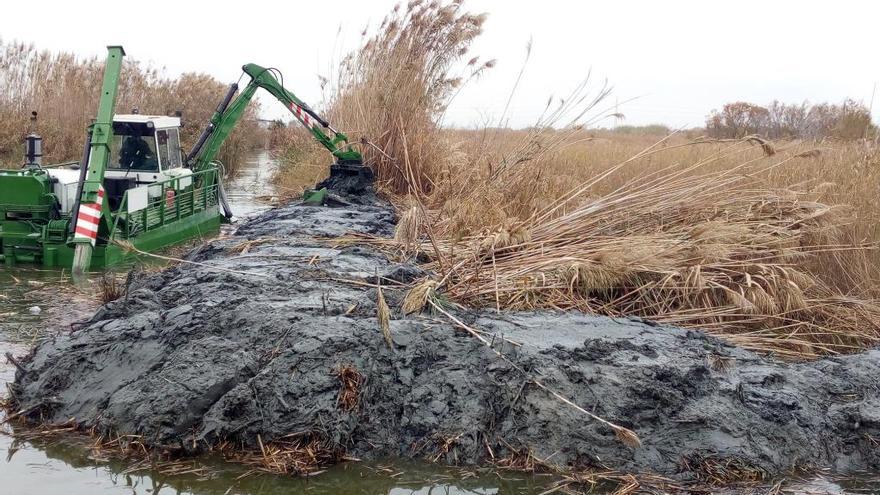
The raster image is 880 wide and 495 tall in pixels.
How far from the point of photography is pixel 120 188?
1272cm

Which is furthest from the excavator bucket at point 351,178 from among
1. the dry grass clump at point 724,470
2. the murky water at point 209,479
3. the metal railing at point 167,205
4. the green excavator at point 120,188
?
the dry grass clump at point 724,470

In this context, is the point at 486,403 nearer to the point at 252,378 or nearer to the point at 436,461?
the point at 436,461

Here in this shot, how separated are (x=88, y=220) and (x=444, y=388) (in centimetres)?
706

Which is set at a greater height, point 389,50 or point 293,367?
point 389,50

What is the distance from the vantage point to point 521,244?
6961 mm

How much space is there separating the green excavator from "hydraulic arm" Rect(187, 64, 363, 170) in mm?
17

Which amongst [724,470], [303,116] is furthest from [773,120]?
[724,470]

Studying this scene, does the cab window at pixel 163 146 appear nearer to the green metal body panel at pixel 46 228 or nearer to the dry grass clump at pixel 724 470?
the green metal body panel at pixel 46 228

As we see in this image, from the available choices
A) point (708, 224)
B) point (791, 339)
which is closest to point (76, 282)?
point (708, 224)

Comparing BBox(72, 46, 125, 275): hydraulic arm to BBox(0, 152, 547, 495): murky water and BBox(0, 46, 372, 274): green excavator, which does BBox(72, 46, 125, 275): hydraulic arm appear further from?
BBox(0, 152, 547, 495): murky water

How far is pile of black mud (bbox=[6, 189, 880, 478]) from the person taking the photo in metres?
4.96

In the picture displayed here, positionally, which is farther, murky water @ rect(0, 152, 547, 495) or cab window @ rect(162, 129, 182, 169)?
cab window @ rect(162, 129, 182, 169)

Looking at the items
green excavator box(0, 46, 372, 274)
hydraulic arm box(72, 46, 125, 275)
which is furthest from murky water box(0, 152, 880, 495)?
hydraulic arm box(72, 46, 125, 275)

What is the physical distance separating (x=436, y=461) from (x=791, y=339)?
3213 mm
